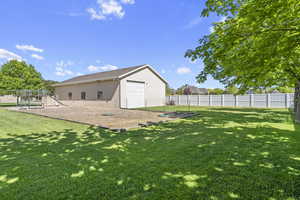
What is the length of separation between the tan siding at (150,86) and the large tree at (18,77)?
16.9m

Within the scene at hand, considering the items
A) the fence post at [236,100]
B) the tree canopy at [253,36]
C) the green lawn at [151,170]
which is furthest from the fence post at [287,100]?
the tree canopy at [253,36]

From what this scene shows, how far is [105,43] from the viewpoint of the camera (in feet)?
63.9

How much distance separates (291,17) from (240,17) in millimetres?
857

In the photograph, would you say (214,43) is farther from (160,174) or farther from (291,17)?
(160,174)

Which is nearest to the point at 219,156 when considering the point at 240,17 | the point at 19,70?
the point at 240,17

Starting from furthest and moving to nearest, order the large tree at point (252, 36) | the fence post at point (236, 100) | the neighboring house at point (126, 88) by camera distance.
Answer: the fence post at point (236, 100)
the neighboring house at point (126, 88)
the large tree at point (252, 36)

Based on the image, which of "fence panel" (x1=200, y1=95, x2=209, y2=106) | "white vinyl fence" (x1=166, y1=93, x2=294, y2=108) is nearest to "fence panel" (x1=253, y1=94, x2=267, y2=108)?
"white vinyl fence" (x1=166, y1=93, x2=294, y2=108)

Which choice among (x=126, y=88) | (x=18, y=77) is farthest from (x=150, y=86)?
(x=18, y=77)

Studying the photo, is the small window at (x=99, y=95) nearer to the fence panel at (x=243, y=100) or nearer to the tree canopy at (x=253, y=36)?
the tree canopy at (x=253, y=36)

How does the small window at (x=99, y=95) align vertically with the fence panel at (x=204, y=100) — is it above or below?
above

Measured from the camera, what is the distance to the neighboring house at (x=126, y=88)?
15188mm

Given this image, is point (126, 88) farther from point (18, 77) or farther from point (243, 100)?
point (18, 77)

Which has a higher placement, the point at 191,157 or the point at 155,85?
the point at 155,85

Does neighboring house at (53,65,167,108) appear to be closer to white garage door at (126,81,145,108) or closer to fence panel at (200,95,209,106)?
white garage door at (126,81,145,108)
